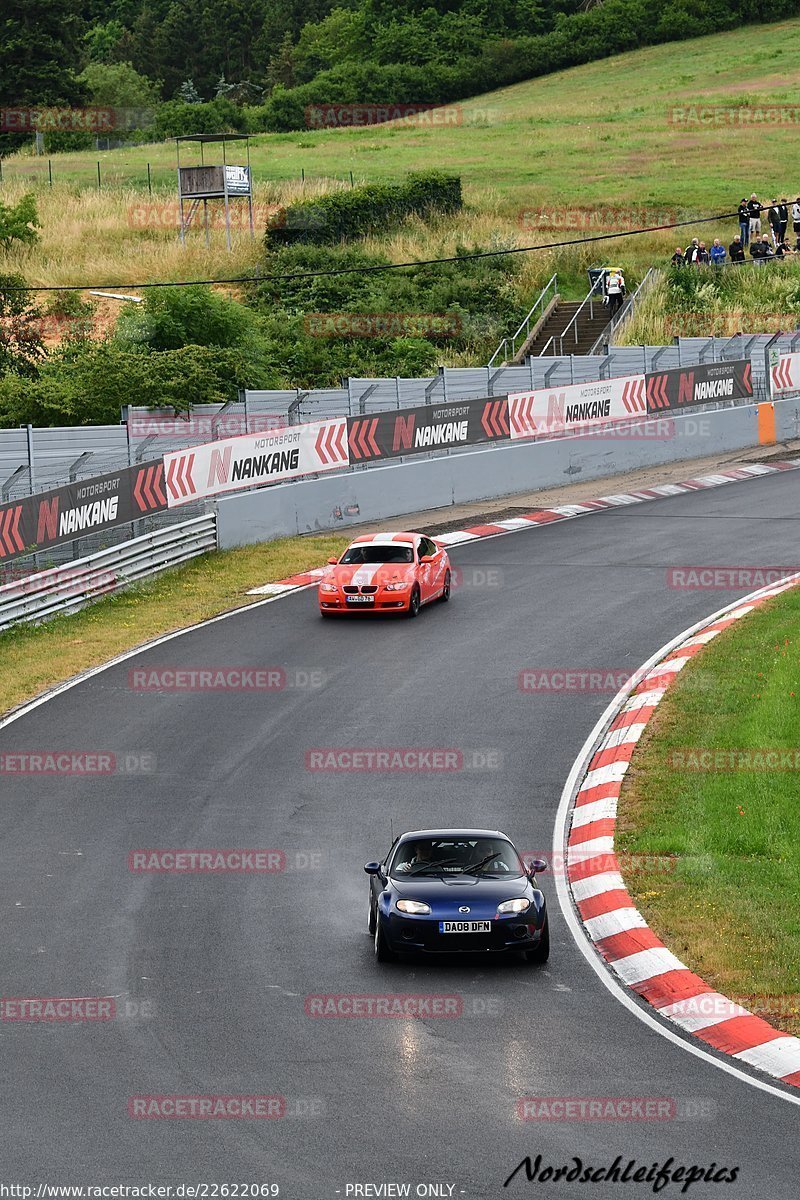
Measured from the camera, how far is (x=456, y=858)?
1416cm

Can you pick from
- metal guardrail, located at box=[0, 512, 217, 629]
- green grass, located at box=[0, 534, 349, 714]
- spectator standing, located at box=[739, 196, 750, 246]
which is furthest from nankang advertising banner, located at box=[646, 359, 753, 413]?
metal guardrail, located at box=[0, 512, 217, 629]

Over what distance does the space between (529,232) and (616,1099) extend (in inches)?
2097

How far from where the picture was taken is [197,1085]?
10.8 metres

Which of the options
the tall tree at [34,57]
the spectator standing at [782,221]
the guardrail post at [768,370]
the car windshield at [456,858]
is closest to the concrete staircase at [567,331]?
the spectator standing at [782,221]

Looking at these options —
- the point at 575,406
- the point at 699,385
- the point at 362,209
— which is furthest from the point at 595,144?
the point at 575,406

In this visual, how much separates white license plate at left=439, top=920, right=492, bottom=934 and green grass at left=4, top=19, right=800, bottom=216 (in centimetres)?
5402

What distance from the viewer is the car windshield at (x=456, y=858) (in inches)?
551

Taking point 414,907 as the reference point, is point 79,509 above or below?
above

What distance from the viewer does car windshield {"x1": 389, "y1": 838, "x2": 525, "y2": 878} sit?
14000mm

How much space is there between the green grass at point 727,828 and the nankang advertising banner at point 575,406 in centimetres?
1479

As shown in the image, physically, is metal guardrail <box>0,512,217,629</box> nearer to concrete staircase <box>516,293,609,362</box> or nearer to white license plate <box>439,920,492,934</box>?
white license plate <box>439,920,492,934</box>

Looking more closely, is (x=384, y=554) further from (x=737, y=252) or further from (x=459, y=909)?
(x=737, y=252)

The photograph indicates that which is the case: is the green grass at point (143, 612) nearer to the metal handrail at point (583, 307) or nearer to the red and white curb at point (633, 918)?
the red and white curb at point (633, 918)

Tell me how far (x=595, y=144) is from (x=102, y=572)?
6129cm
